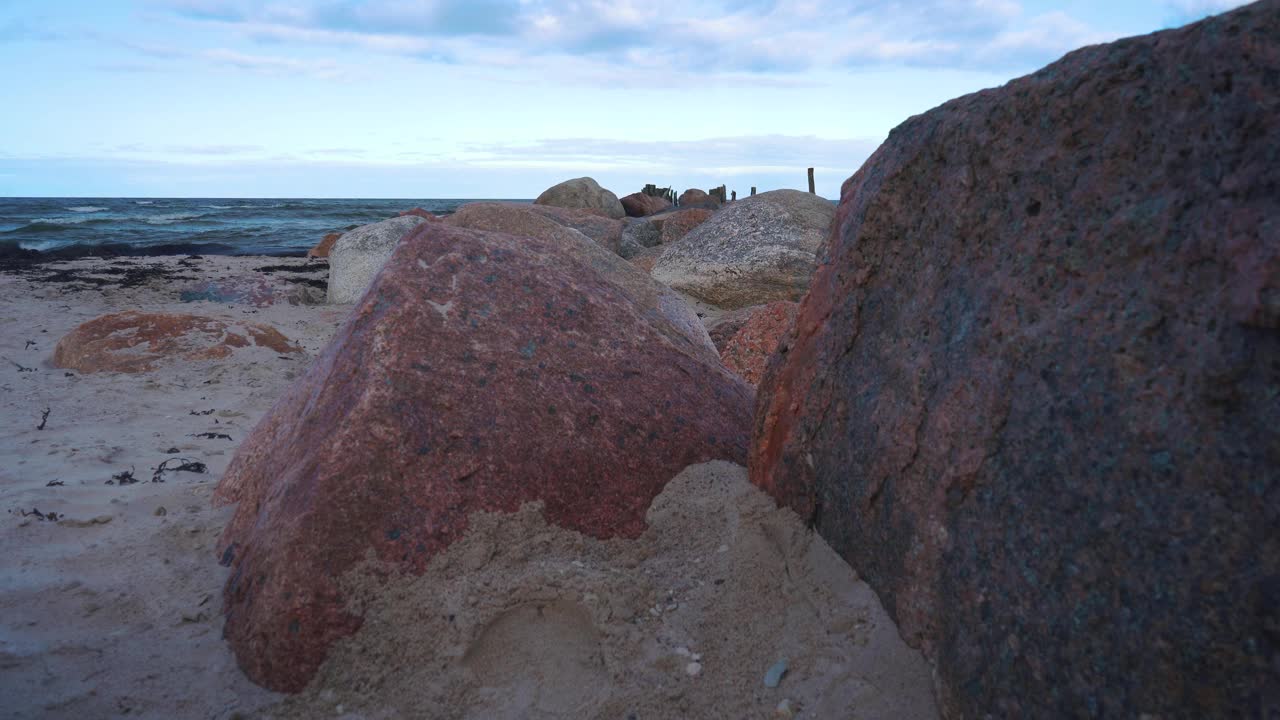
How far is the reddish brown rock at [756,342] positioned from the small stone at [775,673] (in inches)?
115

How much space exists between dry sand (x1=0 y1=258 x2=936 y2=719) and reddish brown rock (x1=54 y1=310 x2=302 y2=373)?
3.28 metres

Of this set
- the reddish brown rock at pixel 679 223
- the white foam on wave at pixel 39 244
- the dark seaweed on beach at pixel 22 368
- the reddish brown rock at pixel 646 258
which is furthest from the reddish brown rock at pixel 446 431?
the white foam on wave at pixel 39 244

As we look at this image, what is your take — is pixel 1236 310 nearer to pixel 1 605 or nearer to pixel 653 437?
pixel 653 437

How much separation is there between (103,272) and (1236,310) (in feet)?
43.9

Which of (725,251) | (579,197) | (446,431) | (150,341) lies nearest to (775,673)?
(446,431)

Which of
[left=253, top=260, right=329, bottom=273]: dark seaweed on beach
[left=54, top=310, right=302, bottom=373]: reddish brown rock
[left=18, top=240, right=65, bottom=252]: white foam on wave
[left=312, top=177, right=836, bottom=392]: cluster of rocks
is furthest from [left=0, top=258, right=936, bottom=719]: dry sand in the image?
[left=18, top=240, right=65, bottom=252]: white foam on wave

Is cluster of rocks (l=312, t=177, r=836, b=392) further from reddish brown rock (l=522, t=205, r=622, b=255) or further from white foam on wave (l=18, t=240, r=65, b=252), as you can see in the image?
white foam on wave (l=18, t=240, r=65, b=252)

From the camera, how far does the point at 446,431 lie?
7.14 feet

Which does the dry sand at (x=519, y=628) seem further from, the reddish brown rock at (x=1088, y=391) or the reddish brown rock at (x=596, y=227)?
the reddish brown rock at (x=596, y=227)

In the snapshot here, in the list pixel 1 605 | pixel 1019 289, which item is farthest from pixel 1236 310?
pixel 1 605

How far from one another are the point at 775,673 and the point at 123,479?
9.39 ft

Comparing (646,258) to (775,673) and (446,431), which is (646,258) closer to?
(446,431)

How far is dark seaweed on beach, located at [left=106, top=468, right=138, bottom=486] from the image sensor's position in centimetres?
332

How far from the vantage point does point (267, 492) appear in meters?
2.30
